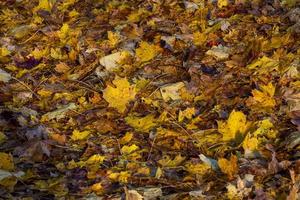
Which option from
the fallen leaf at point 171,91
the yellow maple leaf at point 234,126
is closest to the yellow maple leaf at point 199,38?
the fallen leaf at point 171,91

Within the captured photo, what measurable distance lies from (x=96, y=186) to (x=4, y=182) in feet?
1.66

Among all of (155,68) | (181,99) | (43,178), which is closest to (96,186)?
(43,178)

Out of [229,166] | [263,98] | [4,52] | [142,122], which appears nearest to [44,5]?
[4,52]

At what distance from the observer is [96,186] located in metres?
2.58

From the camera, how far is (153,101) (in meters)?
3.22

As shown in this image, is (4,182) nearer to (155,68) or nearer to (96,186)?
(96,186)

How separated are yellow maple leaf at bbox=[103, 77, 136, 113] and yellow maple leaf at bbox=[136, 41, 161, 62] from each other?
41cm

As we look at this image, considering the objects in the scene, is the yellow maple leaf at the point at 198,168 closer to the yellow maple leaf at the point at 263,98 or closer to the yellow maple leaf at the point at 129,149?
the yellow maple leaf at the point at 129,149

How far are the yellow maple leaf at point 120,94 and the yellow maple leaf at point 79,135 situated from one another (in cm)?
27

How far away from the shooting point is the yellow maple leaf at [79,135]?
3.02m

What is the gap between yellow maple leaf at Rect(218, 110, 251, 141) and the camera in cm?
277

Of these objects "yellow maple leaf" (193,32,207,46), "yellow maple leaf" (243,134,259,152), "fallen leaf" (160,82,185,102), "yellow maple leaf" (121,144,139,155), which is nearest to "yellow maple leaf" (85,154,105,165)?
"yellow maple leaf" (121,144,139,155)

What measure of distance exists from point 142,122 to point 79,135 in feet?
1.28

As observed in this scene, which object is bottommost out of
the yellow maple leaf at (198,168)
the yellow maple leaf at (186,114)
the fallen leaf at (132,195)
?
the yellow maple leaf at (198,168)
